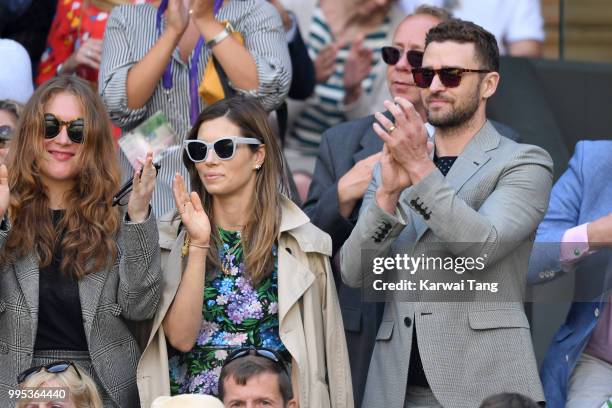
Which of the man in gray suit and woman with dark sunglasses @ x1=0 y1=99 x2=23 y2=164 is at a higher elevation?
woman with dark sunglasses @ x1=0 y1=99 x2=23 y2=164

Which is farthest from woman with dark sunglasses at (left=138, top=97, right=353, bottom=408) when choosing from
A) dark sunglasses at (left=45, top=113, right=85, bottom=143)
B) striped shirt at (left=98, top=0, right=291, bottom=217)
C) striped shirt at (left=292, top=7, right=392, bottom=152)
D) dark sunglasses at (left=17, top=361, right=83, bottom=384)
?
striped shirt at (left=292, top=7, right=392, bottom=152)

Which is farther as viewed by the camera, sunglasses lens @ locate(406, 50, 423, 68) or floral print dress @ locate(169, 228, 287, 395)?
sunglasses lens @ locate(406, 50, 423, 68)

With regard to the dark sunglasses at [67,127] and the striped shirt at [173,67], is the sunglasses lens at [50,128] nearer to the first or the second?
the dark sunglasses at [67,127]

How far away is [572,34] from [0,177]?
14.0 feet

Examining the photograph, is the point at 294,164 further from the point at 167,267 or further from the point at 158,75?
the point at 167,267

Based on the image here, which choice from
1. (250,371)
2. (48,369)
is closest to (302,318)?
(250,371)

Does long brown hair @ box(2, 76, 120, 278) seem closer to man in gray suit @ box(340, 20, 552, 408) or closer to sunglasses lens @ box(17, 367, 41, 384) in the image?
sunglasses lens @ box(17, 367, 41, 384)

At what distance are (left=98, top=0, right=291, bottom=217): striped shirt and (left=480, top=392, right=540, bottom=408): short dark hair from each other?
220cm

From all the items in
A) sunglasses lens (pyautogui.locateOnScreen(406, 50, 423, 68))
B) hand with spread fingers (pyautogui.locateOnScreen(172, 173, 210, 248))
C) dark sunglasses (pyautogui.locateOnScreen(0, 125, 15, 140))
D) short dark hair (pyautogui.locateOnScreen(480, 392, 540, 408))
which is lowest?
short dark hair (pyautogui.locateOnScreen(480, 392, 540, 408))

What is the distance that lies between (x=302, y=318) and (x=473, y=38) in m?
1.32

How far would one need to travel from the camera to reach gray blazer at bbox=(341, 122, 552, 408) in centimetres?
516

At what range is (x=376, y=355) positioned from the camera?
18.1 ft

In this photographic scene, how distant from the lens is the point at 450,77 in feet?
18.4

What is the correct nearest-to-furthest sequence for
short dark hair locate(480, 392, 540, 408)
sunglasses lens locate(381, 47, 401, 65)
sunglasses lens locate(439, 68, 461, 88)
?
short dark hair locate(480, 392, 540, 408)
sunglasses lens locate(439, 68, 461, 88)
sunglasses lens locate(381, 47, 401, 65)
